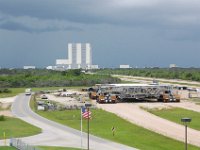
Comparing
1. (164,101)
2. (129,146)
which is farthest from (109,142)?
(164,101)

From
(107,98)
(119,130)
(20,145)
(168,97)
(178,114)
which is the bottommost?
(119,130)

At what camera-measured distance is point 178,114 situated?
3856 inches

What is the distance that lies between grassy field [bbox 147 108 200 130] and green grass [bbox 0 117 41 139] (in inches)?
1001

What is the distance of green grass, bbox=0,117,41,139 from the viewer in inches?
2840

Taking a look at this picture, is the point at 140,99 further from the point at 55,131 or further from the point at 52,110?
the point at 55,131

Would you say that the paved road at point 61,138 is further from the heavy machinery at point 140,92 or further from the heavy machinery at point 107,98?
the heavy machinery at point 140,92

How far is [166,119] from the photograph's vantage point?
89.4m

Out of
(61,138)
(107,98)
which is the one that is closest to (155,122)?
(61,138)

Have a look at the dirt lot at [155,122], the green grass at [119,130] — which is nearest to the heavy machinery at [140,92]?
the dirt lot at [155,122]

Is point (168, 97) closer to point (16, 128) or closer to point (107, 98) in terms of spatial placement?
point (107, 98)

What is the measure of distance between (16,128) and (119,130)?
56.0 ft

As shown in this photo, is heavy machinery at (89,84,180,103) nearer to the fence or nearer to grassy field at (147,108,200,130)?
grassy field at (147,108,200,130)

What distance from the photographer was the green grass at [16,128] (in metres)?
72.1

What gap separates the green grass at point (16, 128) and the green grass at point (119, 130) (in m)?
6.84
